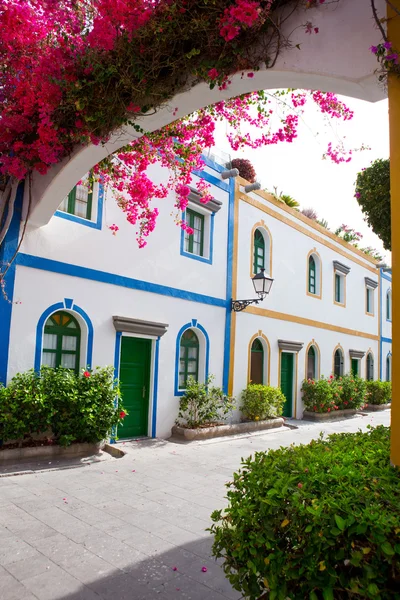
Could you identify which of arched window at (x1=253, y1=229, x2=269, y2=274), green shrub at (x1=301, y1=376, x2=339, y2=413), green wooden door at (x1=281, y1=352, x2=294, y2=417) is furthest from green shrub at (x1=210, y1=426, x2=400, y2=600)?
green shrub at (x1=301, y1=376, x2=339, y2=413)

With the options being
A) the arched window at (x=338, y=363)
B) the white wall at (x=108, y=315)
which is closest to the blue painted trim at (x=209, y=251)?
the white wall at (x=108, y=315)

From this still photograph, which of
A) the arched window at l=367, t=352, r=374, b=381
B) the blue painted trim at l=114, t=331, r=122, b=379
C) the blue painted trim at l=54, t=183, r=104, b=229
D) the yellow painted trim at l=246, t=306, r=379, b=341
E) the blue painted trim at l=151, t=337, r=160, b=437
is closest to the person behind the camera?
the blue painted trim at l=54, t=183, r=104, b=229

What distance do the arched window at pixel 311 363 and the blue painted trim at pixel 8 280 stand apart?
10.6m

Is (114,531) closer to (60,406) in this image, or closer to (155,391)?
(60,406)

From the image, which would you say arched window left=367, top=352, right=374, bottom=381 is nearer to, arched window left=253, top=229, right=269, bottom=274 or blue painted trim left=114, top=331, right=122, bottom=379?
arched window left=253, top=229, right=269, bottom=274

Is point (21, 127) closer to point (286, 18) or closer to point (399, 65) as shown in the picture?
point (286, 18)

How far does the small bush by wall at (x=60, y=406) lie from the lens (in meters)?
6.50

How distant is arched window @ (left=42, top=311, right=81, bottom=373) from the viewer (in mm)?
7707

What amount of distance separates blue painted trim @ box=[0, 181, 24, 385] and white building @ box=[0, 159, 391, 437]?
0.05ft

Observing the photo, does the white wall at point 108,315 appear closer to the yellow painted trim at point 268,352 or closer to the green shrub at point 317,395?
the yellow painted trim at point 268,352

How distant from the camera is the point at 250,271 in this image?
12297mm

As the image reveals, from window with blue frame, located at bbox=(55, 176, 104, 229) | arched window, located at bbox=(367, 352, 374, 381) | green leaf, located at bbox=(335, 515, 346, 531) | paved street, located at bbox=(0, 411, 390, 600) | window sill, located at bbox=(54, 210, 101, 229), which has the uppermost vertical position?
window with blue frame, located at bbox=(55, 176, 104, 229)

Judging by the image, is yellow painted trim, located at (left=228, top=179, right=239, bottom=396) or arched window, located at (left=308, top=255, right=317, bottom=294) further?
arched window, located at (left=308, top=255, right=317, bottom=294)

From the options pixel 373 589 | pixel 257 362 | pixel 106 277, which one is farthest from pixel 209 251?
pixel 373 589
